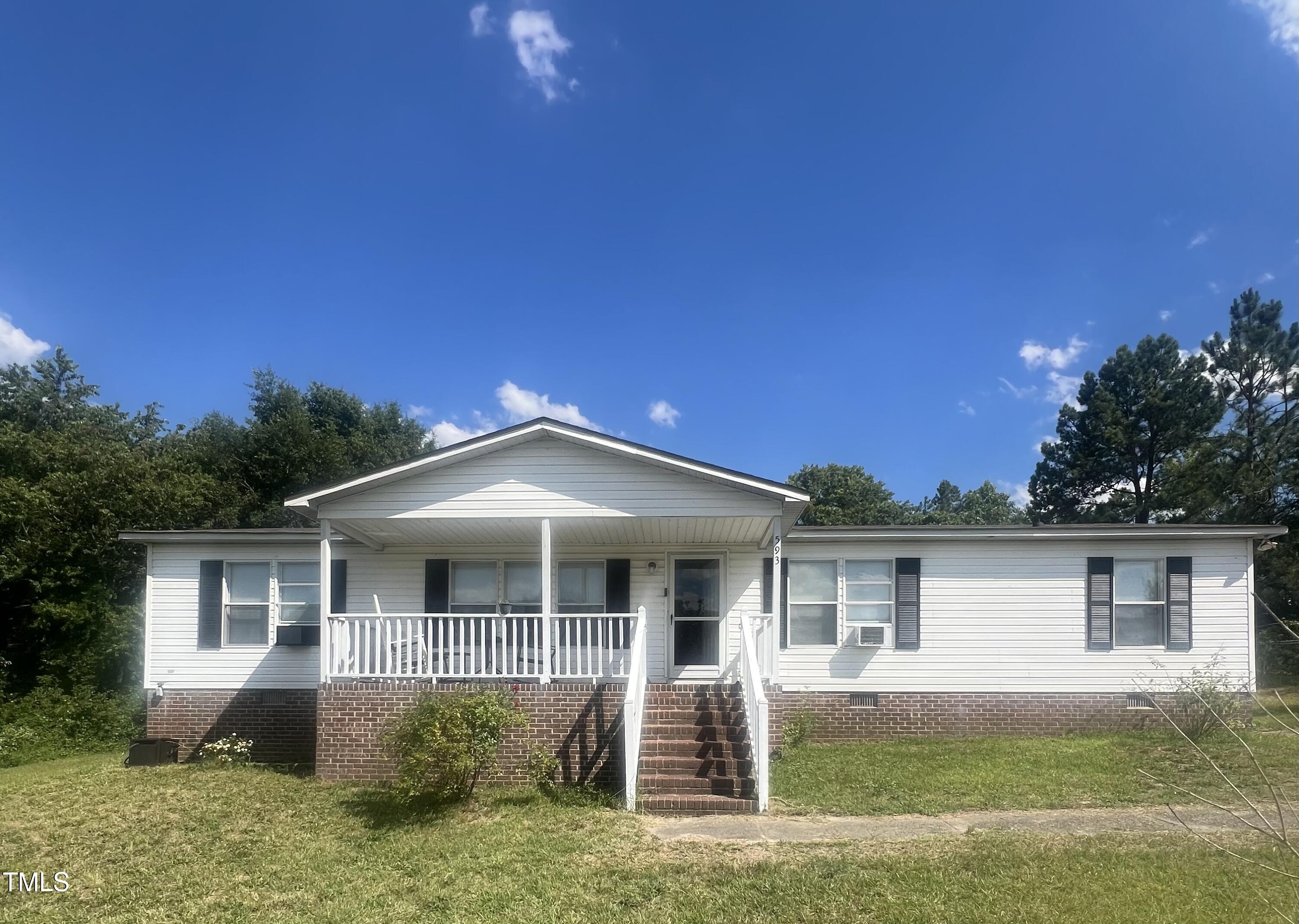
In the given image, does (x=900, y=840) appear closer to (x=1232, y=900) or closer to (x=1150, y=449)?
(x=1232, y=900)

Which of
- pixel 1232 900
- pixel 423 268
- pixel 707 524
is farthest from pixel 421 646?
pixel 423 268

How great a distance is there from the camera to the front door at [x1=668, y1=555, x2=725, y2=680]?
38.4 ft

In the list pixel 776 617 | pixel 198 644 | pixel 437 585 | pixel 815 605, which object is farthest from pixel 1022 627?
pixel 198 644

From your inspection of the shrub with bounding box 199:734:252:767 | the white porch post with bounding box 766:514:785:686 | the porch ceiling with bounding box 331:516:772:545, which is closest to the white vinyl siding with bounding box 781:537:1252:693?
the porch ceiling with bounding box 331:516:772:545

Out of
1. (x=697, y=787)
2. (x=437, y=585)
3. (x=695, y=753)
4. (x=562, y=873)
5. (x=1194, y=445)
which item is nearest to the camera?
(x=562, y=873)

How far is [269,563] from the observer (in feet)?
39.6

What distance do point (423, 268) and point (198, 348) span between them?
6.83 metres

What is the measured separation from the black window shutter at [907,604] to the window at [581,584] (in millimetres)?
4399

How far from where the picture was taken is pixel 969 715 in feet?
37.9

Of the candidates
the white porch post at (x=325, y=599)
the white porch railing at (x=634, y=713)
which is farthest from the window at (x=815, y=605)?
the white porch post at (x=325, y=599)

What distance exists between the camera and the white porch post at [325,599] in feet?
30.9

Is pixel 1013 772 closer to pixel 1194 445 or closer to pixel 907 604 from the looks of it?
pixel 907 604

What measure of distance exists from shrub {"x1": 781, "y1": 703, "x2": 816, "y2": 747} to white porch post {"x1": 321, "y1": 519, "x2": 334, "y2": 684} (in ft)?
19.8

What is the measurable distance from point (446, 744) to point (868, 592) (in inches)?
267
